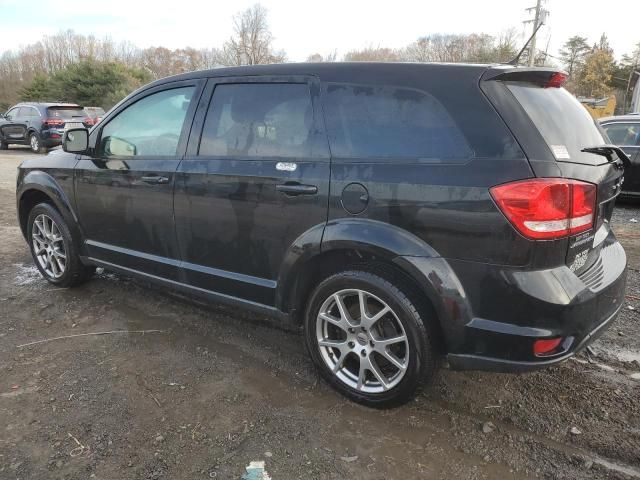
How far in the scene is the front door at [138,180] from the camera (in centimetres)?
343

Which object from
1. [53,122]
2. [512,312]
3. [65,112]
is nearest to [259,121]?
[512,312]

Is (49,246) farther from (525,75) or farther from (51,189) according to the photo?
(525,75)

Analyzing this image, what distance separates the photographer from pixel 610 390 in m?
2.88

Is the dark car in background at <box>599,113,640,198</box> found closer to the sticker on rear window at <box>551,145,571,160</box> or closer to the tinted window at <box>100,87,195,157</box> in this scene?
the sticker on rear window at <box>551,145,571,160</box>

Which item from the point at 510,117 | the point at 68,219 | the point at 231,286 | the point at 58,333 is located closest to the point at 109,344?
the point at 58,333

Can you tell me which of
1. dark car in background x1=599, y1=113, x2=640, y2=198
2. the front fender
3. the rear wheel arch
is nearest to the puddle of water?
the front fender

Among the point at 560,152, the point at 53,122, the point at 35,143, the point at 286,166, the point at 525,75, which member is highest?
the point at 525,75

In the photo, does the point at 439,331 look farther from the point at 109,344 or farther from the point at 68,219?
the point at 68,219

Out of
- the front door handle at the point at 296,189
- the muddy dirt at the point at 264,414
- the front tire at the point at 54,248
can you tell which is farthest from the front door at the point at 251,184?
the front tire at the point at 54,248

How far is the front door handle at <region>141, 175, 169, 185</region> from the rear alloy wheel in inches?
646

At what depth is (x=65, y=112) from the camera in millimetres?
17531

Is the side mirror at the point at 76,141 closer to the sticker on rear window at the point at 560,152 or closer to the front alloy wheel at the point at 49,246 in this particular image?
the front alloy wheel at the point at 49,246

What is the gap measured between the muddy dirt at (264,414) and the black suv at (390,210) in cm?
33

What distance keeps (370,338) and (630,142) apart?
808 cm
